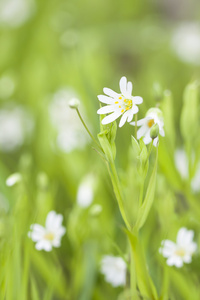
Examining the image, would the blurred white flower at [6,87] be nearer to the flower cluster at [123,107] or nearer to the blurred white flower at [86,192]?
the blurred white flower at [86,192]

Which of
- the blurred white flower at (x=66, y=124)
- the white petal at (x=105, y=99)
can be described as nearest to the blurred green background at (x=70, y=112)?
the blurred white flower at (x=66, y=124)

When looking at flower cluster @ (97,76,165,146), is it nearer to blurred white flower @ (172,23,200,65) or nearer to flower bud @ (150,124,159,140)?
flower bud @ (150,124,159,140)

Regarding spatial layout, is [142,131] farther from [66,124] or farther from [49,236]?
[66,124]

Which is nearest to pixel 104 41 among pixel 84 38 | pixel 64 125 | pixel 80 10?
pixel 84 38

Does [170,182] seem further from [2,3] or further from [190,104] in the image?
[2,3]

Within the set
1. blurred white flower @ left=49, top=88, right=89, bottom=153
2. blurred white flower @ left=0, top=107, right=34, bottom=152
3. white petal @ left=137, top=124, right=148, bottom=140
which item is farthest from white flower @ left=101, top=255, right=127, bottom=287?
blurred white flower @ left=0, top=107, right=34, bottom=152

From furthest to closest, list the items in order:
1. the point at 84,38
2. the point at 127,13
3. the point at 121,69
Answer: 1. the point at 127,13
2. the point at 121,69
3. the point at 84,38

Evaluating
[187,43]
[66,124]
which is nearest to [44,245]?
[66,124]
